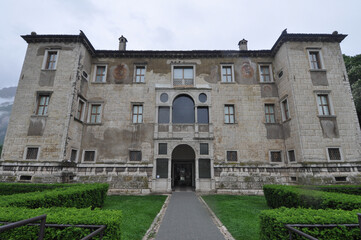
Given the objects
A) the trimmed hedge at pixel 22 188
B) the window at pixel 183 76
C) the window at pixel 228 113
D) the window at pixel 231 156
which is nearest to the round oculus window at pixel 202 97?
the window at pixel 183 76

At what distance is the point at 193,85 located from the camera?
18.2 metres

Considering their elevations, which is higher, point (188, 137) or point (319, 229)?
point (188, 137)

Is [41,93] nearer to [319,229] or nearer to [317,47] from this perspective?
[319,229]

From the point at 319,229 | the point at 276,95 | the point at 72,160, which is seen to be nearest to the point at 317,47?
the point at 276,95

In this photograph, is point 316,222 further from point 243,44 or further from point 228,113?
point 243,44

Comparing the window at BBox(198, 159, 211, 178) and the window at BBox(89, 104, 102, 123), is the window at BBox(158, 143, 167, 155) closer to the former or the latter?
the window at BBox(198, 159, 211, 178)

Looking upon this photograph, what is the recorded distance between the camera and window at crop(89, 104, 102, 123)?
1753cm

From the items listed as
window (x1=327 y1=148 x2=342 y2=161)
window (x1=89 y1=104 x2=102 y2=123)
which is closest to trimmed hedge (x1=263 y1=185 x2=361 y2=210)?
window (x1=327 y1=148 x2=342 y2=161)

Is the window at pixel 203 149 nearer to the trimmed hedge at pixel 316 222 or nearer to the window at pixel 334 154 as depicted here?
the window at pixel 334 154

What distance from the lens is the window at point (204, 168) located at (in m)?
16.0

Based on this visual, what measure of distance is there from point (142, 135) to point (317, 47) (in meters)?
18.3

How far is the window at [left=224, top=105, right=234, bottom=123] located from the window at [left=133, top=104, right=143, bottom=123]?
329 inches

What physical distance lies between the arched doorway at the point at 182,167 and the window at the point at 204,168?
2601 millimetres

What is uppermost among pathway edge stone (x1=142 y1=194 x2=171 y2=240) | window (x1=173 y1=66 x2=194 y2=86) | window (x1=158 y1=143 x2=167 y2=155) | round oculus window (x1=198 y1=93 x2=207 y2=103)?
window (x1=173 y1=66 x2=194 y2=86)
